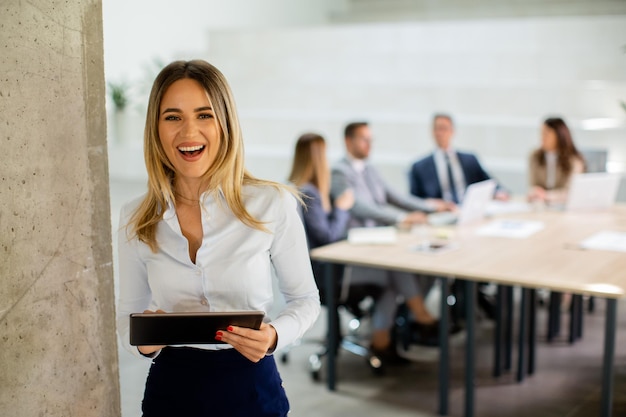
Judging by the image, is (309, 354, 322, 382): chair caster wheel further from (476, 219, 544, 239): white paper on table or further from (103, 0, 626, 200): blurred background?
(103, 0, 626, 200): blurred background

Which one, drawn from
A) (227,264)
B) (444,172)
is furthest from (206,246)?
(444,172)

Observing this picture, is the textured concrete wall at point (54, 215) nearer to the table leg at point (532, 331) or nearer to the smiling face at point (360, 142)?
the table leg at point (532, 331)

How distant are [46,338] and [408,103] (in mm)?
7087

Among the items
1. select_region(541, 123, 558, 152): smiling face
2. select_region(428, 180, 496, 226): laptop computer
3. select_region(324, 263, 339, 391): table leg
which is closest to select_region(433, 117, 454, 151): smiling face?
select_region(541, 123, 558, 152): smiling face

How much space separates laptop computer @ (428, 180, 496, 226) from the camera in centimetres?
483

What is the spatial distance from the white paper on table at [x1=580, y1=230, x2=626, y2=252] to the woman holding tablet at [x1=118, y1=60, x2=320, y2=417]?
2841mm

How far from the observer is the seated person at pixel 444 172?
5.82 metres

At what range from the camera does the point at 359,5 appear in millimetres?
11258

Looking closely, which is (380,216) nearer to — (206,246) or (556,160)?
(556,160)

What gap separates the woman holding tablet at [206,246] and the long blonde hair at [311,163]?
2.57 metres

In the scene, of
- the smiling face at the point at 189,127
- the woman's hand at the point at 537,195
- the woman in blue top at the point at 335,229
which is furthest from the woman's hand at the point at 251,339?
the woman's hand at the point at 537,195

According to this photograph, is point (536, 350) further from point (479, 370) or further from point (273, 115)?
point (273, 115)

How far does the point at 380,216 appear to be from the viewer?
495 cm

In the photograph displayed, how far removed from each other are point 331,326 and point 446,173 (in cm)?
196
